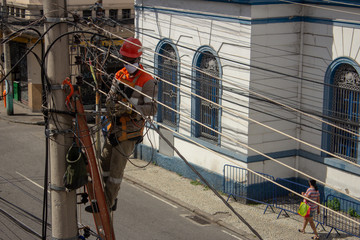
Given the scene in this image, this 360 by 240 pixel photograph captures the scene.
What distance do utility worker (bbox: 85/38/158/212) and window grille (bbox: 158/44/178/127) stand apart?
35.6 feet

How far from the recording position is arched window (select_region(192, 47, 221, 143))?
18891mm

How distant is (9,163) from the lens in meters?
21.5

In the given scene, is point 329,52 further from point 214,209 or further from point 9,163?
point 9,163

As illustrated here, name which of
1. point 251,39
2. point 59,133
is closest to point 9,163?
point 251,39

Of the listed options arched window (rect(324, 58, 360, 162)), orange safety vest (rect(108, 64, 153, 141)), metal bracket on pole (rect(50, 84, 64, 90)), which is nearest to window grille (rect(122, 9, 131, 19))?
arched window (rect(324, 58, 360, 162))

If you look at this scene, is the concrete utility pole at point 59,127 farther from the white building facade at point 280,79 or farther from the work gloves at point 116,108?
the white building facade at point 280,79

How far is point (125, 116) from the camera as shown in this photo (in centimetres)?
903

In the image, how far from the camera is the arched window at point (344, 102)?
16.5 metres

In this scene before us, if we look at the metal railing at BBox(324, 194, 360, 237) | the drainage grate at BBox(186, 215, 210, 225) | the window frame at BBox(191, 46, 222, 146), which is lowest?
the drainage grate at BBox(186, 215, 210, 225)

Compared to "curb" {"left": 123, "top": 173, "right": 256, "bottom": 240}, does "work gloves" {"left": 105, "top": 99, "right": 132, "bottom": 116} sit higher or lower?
higher

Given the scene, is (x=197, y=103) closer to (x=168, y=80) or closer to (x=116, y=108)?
(x=168, y=80)

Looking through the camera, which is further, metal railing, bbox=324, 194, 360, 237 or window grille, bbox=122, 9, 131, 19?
window grille, bbox=122, 9, 131, 19

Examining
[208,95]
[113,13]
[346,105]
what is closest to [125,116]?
[346,105]

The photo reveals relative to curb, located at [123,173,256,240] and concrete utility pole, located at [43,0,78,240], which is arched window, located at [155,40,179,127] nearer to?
curb, located at [123,173,256,240]
